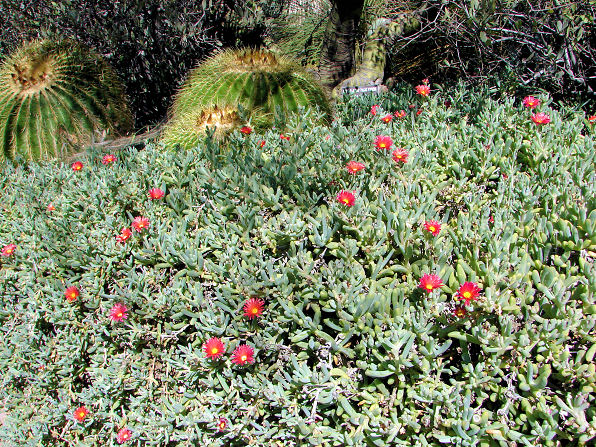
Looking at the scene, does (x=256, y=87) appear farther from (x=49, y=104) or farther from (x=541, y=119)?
(x=541, y=119)

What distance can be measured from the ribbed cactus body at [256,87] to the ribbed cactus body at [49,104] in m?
0.79

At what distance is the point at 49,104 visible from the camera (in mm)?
3881

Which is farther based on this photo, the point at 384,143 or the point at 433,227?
the point at 384,143

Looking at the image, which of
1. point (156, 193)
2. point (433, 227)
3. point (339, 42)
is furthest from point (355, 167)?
point (339, 42)

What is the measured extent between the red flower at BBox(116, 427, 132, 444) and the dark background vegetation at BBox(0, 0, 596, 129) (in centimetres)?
278

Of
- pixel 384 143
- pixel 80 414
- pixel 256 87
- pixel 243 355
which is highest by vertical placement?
pixel 256 87

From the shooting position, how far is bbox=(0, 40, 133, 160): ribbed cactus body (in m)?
3.85

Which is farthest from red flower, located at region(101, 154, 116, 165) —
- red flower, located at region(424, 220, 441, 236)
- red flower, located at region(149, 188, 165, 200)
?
Result: red flower, located at region(424, 220, 441, 236)

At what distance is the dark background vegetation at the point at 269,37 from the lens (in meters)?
3.45

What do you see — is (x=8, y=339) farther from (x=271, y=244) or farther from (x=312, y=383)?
(x=312, y=383)

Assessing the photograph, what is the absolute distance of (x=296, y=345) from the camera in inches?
70.4

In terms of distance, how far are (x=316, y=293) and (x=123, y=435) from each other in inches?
35.3

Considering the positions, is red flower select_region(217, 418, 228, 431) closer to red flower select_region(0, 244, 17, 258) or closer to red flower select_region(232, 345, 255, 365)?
red flower select_region(232, 345, 255, 365)

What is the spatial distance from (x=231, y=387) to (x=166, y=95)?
437cm
